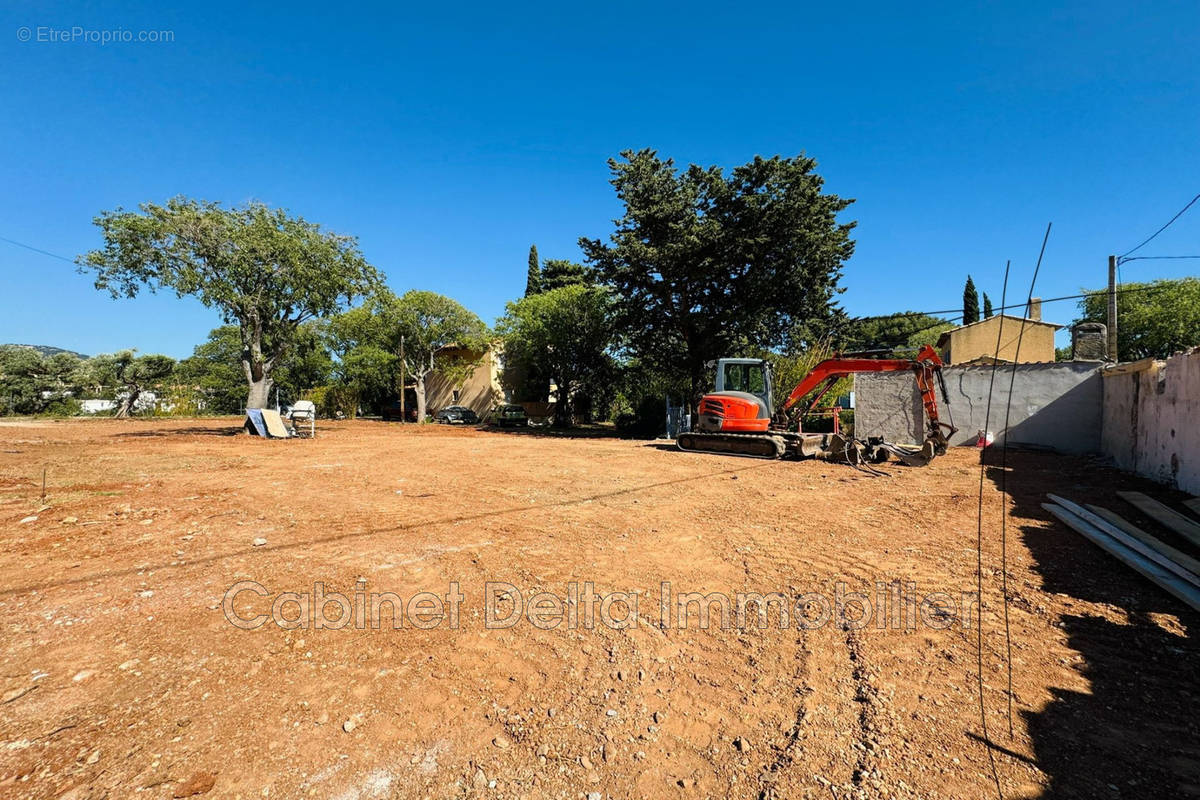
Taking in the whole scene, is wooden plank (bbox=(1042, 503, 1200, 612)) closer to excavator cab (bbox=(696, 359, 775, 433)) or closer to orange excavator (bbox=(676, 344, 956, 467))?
orange excavator (bbox=(676, 344, 956, 467))

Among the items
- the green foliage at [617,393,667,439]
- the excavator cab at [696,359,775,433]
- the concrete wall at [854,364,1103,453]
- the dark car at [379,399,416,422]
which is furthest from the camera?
the dark car at [379,399,416,422]

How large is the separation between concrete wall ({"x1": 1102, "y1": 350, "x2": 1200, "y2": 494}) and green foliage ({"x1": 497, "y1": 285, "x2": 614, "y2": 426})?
1818 centimetres

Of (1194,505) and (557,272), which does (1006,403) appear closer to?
(1194,505)

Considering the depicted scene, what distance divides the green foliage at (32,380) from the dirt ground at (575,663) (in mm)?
39734

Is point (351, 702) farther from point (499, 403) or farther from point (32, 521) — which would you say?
point (499, 403)

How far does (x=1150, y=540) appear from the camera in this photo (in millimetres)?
4977

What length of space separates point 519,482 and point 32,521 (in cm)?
637

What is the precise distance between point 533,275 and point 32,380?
34490 millimetres

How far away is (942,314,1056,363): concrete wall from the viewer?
22.2m

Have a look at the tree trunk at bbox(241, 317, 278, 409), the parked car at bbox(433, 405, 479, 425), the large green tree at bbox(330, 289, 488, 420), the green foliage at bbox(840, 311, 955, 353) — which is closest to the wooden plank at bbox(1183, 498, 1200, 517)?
the green foliage at bbox(840, 311, 955, 353)

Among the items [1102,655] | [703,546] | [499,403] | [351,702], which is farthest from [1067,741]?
[499,403]

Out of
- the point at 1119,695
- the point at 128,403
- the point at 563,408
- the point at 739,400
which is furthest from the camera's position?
the point at 128,403

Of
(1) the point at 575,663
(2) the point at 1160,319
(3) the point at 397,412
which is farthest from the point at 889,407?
(3) the point at 397,412

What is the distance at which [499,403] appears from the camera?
34156 millimetres
